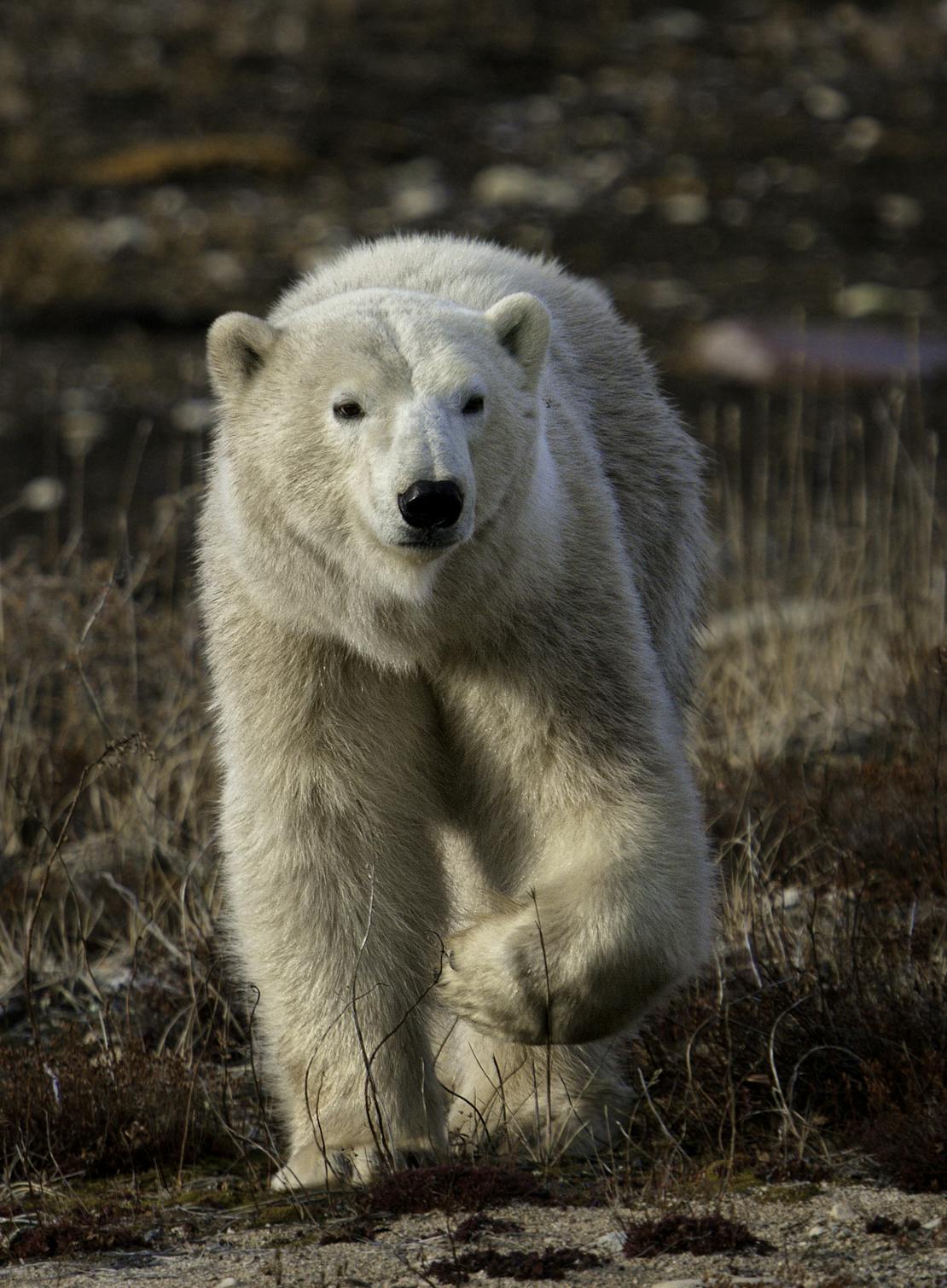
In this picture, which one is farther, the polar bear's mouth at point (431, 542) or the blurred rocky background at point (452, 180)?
the blurred rocky background at point (452, 180)

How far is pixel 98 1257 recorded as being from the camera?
10.6ft

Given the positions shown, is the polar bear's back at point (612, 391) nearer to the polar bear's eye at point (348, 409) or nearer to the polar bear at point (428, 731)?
the polar bear at point (428, 731)

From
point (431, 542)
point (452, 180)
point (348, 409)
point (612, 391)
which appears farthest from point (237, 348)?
point (452, 180)

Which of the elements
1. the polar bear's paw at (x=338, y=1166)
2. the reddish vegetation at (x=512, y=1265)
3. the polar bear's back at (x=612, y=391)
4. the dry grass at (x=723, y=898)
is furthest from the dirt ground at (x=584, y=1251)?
the polar bear's back at (x=612, y=391)

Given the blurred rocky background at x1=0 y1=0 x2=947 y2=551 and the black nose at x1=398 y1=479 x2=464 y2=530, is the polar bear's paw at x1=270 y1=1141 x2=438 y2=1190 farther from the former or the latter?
the blurred rocky background at x1=0 y1=0 x2=947 y2=551

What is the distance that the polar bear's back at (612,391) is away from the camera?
168 inches

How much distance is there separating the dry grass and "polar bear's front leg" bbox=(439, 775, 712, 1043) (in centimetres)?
23

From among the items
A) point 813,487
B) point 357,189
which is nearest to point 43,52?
point 357,189

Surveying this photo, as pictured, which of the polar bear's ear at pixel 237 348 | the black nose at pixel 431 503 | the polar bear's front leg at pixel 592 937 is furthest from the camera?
the polar bear's ear at pixel 237 348

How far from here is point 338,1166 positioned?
375cm

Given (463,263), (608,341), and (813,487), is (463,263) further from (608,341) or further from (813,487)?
(813,487)

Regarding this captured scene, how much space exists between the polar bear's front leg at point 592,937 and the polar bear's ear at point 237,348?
106cm

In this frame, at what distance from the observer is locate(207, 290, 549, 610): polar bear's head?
3.18 m

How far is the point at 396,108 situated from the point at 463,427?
1528 cm
